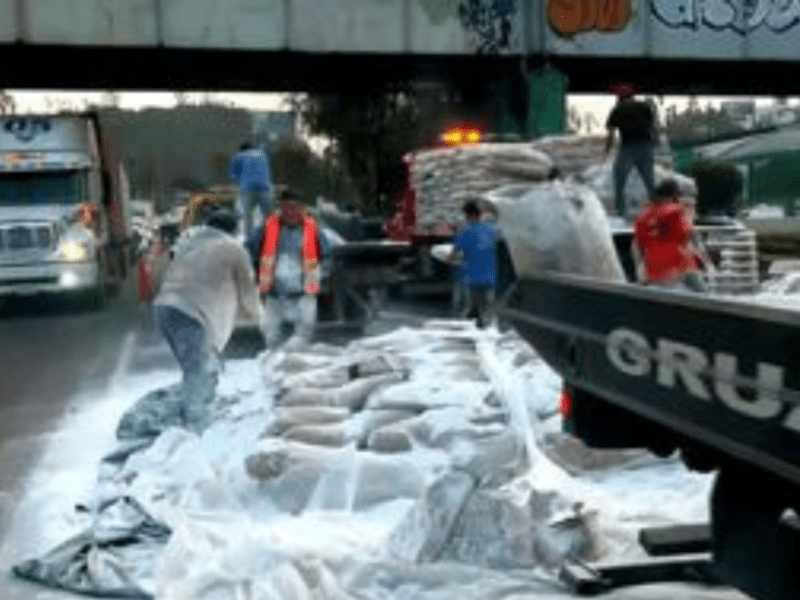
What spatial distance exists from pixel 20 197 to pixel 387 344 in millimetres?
12371

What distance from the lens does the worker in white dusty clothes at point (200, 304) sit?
10.6 m

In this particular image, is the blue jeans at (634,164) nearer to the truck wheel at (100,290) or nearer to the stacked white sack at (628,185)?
the stacked white sack at (628,185)

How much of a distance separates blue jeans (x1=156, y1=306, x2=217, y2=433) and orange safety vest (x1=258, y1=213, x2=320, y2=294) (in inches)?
101

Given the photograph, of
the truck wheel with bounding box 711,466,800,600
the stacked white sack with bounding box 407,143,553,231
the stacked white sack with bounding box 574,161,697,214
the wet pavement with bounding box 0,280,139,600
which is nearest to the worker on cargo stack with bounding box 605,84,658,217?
the stacked white sack with bounding box 574,161,697,214

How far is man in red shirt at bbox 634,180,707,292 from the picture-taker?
1145 centimetres

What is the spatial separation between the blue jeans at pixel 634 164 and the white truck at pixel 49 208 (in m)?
9.37

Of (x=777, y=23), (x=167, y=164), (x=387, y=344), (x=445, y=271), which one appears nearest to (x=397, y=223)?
(x=445, y=271)

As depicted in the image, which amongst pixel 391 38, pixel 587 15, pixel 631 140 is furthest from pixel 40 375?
pixel 587 15

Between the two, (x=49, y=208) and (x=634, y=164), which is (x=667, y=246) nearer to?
(x=634, y=164)

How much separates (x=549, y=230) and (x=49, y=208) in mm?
18421

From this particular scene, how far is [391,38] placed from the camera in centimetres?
2748

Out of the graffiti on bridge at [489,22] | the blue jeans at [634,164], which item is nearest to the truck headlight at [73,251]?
the graffiti on bridge at [489,22]

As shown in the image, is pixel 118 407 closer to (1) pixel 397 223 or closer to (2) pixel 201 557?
(2) pixel 201 557

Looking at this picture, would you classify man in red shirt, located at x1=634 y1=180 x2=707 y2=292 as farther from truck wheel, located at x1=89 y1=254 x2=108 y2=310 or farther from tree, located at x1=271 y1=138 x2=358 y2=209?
tree, located at x1=271 y1=138 x2=358 y2=209
